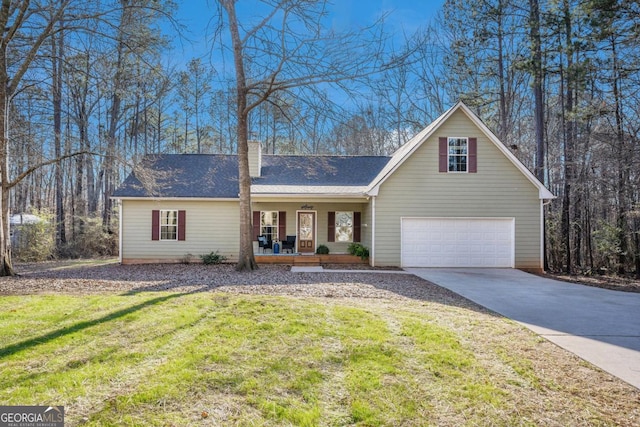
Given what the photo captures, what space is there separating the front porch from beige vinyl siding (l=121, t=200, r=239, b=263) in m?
1.49

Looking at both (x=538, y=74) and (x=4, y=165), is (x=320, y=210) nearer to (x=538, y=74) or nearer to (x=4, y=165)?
(x=538, y=74)

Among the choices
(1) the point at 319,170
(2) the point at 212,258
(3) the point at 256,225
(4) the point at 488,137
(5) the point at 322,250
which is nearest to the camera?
(4) the point at 488,137

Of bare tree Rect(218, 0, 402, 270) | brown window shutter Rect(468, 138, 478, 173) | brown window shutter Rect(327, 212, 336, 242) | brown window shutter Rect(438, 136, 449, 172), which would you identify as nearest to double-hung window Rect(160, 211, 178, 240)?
brown window shutter Rect(327, 212, 336, 242)

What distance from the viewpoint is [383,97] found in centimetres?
1530

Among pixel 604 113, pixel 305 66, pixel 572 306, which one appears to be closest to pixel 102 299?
pixel 305 66

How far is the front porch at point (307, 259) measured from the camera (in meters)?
13.8

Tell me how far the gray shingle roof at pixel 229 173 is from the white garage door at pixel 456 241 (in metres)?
3.61

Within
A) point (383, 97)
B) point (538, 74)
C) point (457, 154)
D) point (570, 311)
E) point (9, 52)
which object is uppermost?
point (538, 74)

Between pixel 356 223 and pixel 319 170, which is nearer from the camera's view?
pixel 356 223

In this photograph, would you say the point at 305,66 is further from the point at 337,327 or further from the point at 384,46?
the point at 337,327

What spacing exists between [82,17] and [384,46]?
7.05 meters

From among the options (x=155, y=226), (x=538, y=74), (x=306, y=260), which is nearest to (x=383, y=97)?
(x=538, y=74)

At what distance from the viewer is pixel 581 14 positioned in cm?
1195

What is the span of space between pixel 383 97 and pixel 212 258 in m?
10.0
